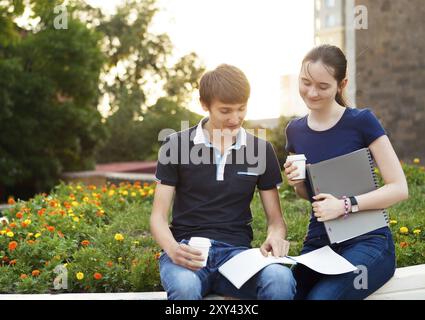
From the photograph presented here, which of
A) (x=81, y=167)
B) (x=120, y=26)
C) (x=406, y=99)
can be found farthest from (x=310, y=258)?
(x=120, y=26)

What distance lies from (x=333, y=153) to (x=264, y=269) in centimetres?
64

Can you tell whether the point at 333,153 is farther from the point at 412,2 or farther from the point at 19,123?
the point at 19,123

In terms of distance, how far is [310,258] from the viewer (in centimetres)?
286

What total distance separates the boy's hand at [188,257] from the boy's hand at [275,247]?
11.8 inches

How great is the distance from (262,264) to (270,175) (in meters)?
0.50

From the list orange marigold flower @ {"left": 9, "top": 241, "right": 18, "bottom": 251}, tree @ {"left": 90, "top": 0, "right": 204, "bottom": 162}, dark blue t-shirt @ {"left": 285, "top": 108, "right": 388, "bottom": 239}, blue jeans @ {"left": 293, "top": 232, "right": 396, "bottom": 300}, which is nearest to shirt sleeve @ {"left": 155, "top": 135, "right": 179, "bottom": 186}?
dark blue t-shirt @ {"left": 285, "top": 108, "right": 388, "bottom": 239}

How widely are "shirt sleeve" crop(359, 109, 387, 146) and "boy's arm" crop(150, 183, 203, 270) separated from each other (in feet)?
3.00

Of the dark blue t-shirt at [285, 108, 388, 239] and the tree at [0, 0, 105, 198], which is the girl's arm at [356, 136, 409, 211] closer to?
the dark blue t-shirt at [285, 108, 388, 239]

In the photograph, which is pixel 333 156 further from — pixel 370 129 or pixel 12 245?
pixel 12 245

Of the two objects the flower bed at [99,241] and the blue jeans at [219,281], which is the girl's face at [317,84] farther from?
the flower bed at [99,241]

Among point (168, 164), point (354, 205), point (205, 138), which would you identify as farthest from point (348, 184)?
point (168, 164)

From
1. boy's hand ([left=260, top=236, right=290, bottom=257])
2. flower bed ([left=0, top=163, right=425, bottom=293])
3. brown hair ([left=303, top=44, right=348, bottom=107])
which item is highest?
brown hair ([left=303, top=44, right=348, bottom=107])

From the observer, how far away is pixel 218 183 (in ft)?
9.96

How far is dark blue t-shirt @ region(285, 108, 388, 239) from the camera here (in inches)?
116
